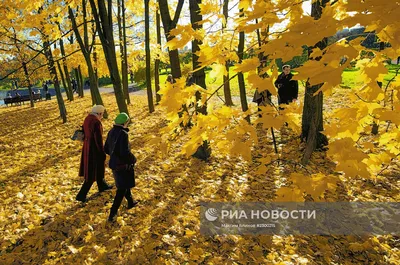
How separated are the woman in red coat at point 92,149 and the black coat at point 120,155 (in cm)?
50

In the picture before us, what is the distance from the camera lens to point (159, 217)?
13.1ft

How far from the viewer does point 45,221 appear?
392cm

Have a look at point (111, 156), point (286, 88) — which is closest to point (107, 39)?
point (111, 156)

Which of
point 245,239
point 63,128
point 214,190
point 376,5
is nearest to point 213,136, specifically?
point 376,5

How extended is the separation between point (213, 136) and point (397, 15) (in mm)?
1167

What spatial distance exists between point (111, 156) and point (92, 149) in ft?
2.41

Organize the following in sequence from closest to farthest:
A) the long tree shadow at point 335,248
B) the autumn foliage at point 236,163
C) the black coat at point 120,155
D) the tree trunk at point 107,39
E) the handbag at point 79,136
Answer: the autumn foliage at point 236,163 < the long tree shadow at point 335,248 < the black coat at point 120,155 < the handbag at point 79,136 < the tree trunk at point 107,39

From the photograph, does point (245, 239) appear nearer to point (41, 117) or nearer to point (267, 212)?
point (267, 212)

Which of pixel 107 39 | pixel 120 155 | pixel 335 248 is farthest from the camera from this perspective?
pixel 107 39

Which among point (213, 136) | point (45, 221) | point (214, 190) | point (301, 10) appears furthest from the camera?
point (214, 190)

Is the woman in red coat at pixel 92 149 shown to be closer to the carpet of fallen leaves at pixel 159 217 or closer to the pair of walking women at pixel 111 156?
the pair of walking women at pixel 111 156

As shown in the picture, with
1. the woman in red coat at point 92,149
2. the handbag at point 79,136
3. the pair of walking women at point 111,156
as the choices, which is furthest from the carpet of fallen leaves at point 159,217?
the handbag at point 79,136

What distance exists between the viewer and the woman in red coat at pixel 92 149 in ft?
13.6

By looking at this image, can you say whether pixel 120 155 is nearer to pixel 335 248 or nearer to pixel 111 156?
pixel 111 156
